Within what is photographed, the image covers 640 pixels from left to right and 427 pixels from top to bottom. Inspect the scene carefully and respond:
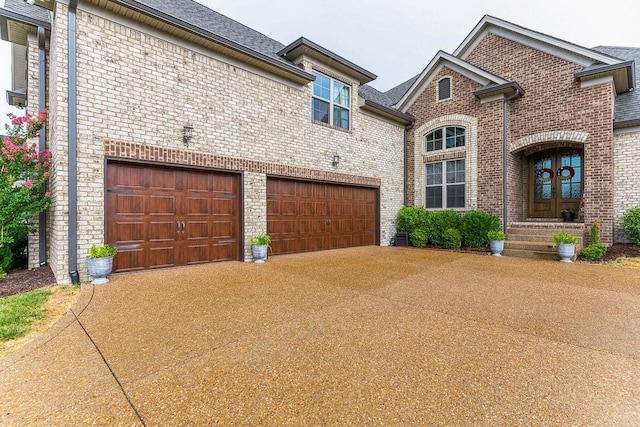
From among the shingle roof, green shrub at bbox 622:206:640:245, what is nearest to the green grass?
green shrub at bbox 622:206:640:245

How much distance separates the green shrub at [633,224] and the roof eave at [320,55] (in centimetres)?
884

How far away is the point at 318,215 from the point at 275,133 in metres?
2.79

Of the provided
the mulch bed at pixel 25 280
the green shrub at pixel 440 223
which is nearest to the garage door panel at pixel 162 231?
the mulch bed at pixel 25 280

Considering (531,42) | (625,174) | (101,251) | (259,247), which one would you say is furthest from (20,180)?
(625,174)

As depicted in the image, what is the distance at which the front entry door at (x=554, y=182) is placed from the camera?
1002 cm

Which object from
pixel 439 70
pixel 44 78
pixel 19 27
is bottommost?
pixel 44 78

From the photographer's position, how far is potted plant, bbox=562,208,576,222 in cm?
988

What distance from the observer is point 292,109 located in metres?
8.22

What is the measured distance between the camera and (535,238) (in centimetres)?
881

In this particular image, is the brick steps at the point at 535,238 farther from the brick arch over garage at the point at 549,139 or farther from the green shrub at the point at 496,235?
the brick arch over garage at the point at 549,139

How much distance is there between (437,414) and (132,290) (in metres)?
4.64

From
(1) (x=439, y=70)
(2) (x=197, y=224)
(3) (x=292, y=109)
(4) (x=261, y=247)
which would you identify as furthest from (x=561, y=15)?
(2) (x=197, y=224)

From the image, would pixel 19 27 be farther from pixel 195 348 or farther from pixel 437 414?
pixel 437 414

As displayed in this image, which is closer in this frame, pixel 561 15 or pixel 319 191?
pixel 319 191
